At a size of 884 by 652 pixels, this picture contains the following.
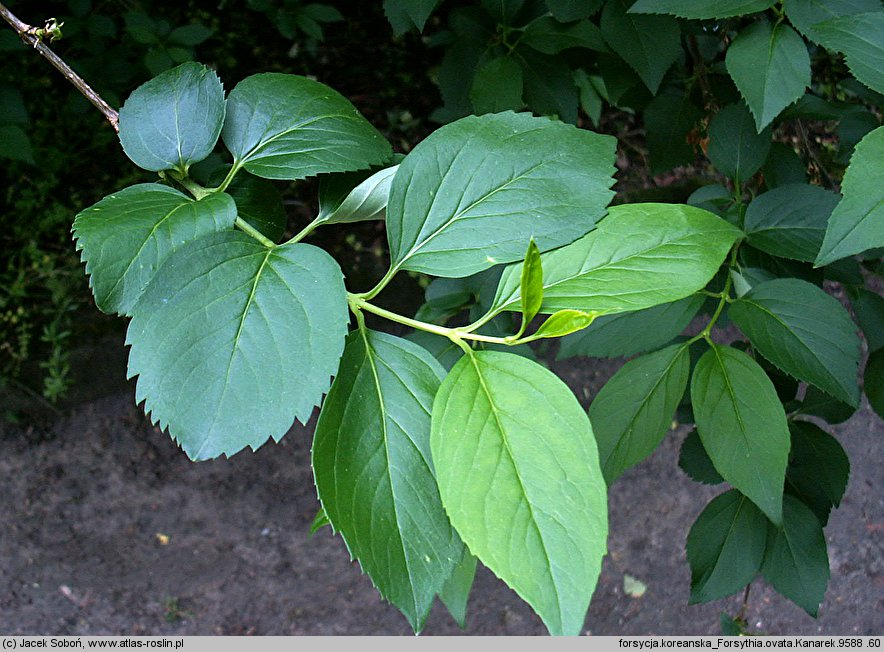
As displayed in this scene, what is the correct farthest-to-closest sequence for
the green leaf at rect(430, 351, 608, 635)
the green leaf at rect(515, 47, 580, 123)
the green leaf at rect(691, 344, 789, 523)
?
the green leaf at rect(515, 47, 580, 123), the green leaf at rect(691, 344, 789, 523), the green leaf at rect(430, 351, 608, 635)

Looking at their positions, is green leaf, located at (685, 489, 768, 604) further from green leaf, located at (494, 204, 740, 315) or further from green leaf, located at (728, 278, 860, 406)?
green leaf, located at (494, 204, 740, 315)

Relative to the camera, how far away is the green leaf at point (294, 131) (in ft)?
2.31

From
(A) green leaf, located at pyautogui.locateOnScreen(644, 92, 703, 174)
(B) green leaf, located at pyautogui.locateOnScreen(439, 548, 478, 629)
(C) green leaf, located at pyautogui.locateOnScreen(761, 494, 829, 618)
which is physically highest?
(B) green leaf, located at pyautogui.locateOnScreen(439, 548, 478, 629)

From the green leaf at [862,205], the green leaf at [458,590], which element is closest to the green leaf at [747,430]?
the green leaf at [862,205]

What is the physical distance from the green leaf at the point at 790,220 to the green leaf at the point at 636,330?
0.15 m

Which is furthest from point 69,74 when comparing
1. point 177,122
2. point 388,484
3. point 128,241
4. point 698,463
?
point 698,463

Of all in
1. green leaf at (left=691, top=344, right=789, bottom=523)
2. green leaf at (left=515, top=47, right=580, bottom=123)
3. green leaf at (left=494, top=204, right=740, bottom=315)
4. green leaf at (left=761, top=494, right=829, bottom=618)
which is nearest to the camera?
green leaf at (left=494, top=204, right=740, bottom=315)

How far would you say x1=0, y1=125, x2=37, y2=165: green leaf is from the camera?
1.71 meters

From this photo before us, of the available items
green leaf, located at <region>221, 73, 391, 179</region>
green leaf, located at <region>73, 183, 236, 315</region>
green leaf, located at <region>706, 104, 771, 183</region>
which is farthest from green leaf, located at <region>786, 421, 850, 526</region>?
green leaf, located at <region>73, 183, 236, 315</region>

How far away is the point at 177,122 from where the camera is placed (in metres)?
0.71

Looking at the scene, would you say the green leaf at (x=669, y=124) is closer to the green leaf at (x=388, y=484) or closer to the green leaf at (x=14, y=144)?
the green leaf at (x=388, y=484)

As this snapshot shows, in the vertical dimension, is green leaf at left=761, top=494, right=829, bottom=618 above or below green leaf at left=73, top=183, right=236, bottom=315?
below

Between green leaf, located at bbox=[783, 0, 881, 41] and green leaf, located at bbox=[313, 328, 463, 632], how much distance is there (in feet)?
2.40

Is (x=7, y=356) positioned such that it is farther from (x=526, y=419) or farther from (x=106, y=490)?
(x=526, y=419)
